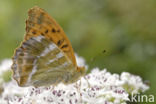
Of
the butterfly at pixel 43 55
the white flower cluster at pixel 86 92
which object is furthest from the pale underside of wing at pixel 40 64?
the white flower cluster at pixel 86 92

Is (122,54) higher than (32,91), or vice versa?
(122,54)

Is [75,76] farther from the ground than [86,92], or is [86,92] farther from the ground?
[75,76]

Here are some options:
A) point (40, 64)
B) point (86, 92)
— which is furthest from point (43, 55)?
point (86, 92)

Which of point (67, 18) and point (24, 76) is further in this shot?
point (67, 18)

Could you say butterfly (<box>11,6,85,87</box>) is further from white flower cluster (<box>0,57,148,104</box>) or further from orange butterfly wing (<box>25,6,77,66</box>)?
white flower cluster (<box>0,57,148,104</box>)

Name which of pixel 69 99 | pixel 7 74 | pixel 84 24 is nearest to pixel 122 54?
pixel 84 24

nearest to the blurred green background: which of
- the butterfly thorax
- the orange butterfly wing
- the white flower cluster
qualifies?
the white flower cluster

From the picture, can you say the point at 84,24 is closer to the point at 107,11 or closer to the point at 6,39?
the point at 107,11

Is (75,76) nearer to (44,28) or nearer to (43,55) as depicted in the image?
(43,55)
